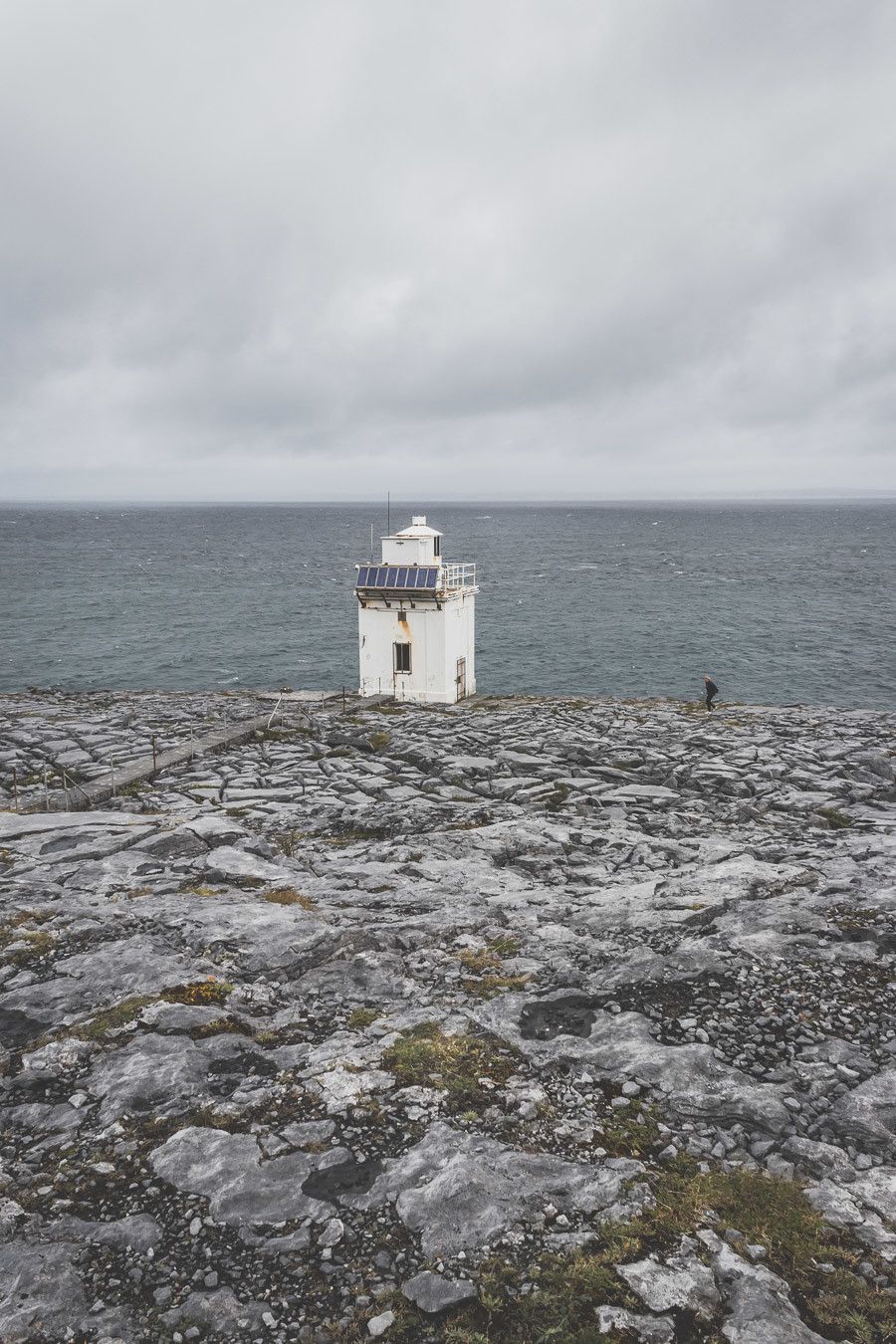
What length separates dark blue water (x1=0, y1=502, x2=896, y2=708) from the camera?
180 feet

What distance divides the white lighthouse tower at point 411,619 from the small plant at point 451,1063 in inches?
975

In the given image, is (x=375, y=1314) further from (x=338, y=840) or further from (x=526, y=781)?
(x=526, y=781)

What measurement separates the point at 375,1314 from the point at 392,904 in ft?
24.4

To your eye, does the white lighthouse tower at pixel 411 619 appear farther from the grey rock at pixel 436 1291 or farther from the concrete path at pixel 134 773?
the grey rock at pixel 436 1291

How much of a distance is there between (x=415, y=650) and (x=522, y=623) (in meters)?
42.2

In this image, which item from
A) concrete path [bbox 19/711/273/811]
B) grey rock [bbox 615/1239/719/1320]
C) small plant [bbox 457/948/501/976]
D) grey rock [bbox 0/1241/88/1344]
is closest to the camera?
grey rock [bbox 0/1241/88/1344]

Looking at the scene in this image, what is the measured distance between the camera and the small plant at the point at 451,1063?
8273 millimetres

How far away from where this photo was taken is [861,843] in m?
15.4

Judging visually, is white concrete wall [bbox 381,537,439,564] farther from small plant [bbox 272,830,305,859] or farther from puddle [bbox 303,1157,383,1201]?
puddle [bbox 303,1157,383,1201]

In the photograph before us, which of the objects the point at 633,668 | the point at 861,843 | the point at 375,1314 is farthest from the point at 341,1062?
the point at 633,668

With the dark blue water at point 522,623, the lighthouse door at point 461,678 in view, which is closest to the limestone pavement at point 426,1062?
the lighthouse door at point 461,678

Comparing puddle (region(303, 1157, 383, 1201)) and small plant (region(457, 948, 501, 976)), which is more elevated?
puddle (region(303, 1157, 383, 1201))

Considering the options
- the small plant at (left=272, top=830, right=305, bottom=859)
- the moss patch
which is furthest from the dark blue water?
the moss patch

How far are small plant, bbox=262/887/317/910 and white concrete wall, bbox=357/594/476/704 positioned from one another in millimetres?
20766
